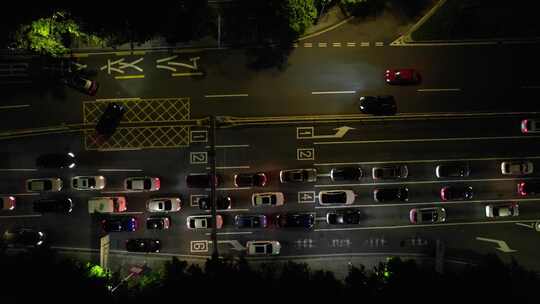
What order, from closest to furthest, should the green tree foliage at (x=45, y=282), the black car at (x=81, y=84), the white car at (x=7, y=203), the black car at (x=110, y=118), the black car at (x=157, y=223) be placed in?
the green tree foliage at (x=45, y=282) → the black car at (x=81, y=84) → the black car at (x=110, y=118) → the black car at (x=157, y=223) → the white car at (x=7, y=203)

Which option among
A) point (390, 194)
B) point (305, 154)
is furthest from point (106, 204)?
point (390, 194)

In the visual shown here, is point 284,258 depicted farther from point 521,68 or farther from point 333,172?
point 521,68

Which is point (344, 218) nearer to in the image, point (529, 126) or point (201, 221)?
point (201, 221)

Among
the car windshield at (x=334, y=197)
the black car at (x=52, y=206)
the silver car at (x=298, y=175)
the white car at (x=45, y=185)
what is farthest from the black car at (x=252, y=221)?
the white car at (x=45, y=185)

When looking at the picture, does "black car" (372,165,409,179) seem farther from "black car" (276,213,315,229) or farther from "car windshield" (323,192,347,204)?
"black car" (276,213,315,229)

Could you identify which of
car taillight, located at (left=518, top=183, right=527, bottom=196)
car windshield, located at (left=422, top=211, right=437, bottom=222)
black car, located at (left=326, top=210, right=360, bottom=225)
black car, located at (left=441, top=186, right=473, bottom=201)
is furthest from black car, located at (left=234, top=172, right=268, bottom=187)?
car taillight, located at (left=518, top=183, right=527, bottom=196)

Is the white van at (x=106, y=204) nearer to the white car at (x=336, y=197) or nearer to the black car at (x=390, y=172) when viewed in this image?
the white car at (x=336, y=197)

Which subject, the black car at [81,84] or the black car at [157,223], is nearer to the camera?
the black car at [81,84]
